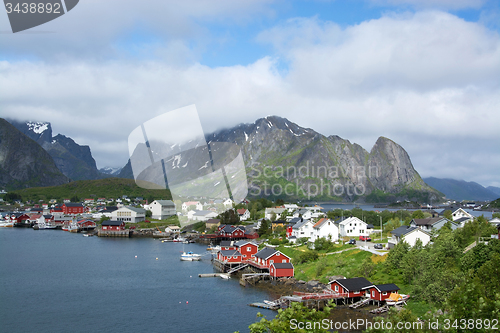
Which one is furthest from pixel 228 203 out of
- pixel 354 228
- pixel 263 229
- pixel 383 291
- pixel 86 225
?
pixel 383 291

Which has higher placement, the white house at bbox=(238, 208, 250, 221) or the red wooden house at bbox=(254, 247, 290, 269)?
the white house at bbox=(238, 208, 250, 221)

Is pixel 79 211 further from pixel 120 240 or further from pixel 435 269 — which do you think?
pixel 435 269

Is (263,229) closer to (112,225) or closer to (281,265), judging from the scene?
(281,265)

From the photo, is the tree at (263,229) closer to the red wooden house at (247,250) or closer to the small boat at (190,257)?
the small boat at (190,257)

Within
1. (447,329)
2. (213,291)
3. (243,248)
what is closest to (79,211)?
(243,248)

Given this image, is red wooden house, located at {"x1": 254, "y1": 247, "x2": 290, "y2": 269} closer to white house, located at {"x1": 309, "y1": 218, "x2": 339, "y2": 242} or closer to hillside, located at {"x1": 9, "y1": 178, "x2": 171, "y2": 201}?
white house, located at {"x1": 309, "y1": 218, "x2": 339, "y2": 242}

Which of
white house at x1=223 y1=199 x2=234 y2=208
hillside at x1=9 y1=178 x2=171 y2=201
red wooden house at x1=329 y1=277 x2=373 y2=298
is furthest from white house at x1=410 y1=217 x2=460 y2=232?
hillside at x1=9 y1=178 x2=171 y2=201
